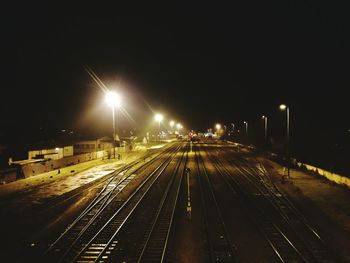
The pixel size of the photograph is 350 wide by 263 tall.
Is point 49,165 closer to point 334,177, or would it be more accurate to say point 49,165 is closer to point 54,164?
point 54,164

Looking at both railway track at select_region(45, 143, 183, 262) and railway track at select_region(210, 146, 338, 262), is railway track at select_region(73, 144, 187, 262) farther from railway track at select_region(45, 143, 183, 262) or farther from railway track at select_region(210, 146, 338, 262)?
railway track at select_region(210, 146, 338, 262)

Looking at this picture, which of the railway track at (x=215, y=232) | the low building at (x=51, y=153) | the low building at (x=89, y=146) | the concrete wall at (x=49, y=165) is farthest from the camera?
the low building at (x=89, y=146)

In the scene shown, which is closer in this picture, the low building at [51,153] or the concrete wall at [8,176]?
the concrete wall at [8,176]

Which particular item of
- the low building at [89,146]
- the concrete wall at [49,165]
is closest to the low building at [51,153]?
the low building at [89,146]

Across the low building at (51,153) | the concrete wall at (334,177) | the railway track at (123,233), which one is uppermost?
the low building at (51,153)

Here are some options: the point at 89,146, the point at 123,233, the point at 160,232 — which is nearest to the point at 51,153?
the point at 89,146

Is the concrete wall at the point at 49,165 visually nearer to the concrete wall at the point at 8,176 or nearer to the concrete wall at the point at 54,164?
the concrete wall at the point at 54,164

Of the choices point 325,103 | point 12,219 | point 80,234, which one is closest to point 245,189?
point 80,234

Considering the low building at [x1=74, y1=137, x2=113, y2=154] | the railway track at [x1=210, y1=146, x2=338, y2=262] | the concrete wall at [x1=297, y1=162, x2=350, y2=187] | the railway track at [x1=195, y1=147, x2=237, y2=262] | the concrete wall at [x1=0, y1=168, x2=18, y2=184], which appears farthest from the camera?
the low building at [x1=74, y1=137, x2=113, y2=154]

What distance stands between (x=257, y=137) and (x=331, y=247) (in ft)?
286

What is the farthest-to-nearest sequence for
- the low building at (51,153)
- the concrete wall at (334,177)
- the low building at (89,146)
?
the low building at (89,146) < the low building at (51,153) < the concrete wall at (334,177)

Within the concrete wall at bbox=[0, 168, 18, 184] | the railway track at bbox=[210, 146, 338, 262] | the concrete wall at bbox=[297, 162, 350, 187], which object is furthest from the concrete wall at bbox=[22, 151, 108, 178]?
the concrete wall at bbox=[297, 162, 350, 187]

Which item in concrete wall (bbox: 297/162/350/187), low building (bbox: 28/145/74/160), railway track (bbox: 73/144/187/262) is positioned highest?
low building (bbox: 28/145/74/160)

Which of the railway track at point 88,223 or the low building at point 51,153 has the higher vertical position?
the low building at point 51,153
